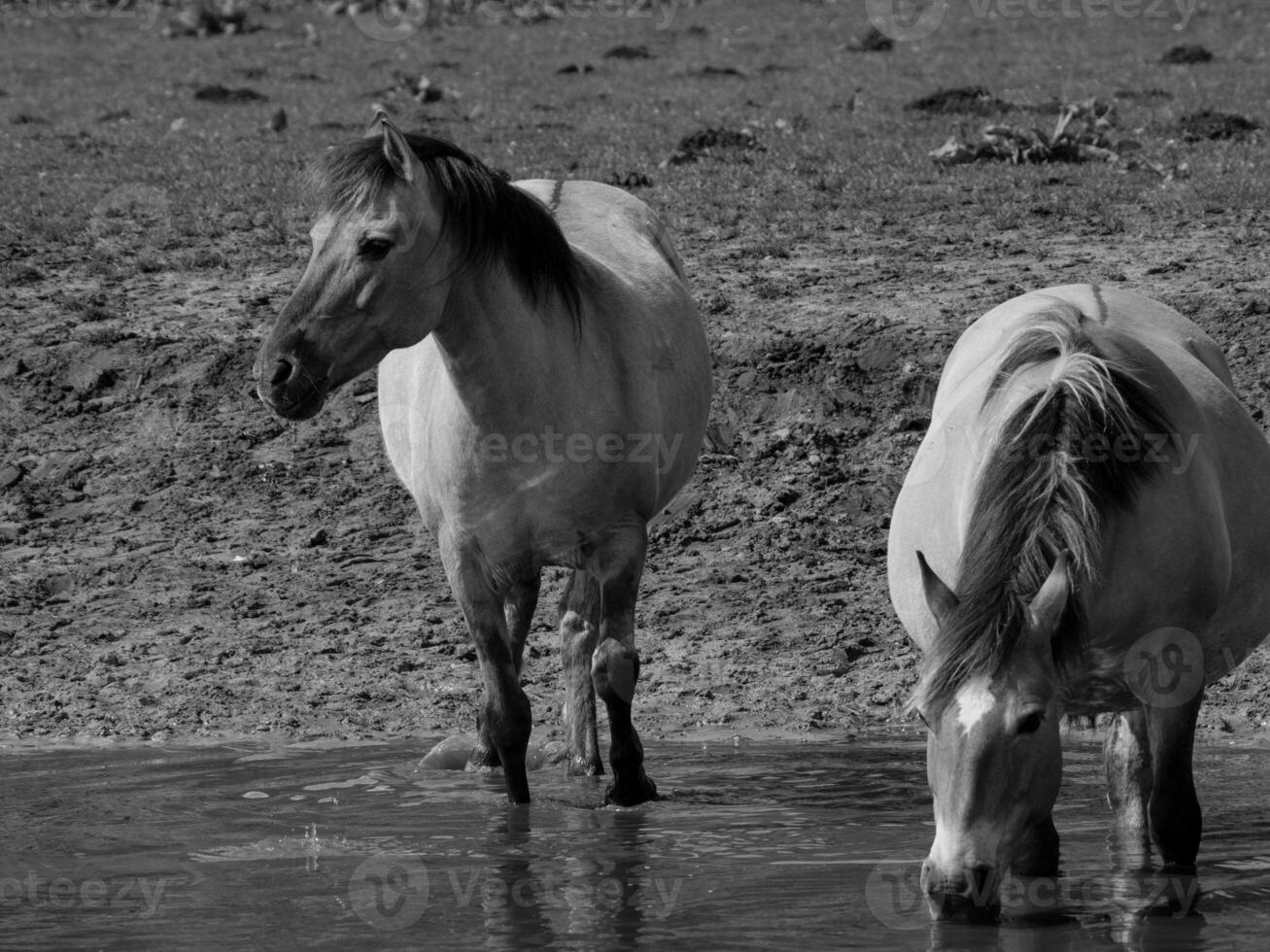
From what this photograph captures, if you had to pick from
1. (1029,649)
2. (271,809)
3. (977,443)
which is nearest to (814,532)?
(271,809)

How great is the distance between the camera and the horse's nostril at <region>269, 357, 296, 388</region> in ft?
16.7

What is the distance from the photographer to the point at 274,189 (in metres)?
12.0

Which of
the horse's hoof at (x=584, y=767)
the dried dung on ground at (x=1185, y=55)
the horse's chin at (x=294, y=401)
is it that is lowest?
the horse's hoof at (x=584, y=767)

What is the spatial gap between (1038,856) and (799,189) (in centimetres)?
743

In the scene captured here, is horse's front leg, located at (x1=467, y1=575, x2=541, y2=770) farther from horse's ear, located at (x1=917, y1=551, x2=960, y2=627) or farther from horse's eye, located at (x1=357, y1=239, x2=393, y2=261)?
horse's ear, located at (x1=917, y1=551, x2=960, y2=627)

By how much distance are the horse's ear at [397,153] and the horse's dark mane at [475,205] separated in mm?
24

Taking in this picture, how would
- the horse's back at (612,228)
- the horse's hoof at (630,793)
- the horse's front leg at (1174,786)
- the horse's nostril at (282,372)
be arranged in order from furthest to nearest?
the horse's back at (612,228)
the horse's hoof at (630,793)
the horse's nostril at (282,372)
the horse's front leg at (1174,786)

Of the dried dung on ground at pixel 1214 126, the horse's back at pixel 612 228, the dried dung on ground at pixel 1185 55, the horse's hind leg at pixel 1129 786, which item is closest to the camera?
the horse's hind leg at pixel 1129 786

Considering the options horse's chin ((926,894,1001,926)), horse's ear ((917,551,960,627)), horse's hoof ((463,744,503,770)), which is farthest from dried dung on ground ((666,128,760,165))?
horse's chin ((926,894,1001,926))

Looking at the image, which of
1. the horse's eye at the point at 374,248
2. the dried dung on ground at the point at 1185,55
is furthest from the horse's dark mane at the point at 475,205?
the dried dung on ground at the point at 1185,55

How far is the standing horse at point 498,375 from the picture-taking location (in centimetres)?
526

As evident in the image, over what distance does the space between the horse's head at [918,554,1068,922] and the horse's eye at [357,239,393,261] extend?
1900 millimetres

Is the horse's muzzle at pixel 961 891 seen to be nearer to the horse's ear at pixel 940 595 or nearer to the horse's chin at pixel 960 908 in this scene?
the horse's chin at pixel 960 908

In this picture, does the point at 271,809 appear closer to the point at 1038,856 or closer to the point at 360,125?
the point at 1038,856
